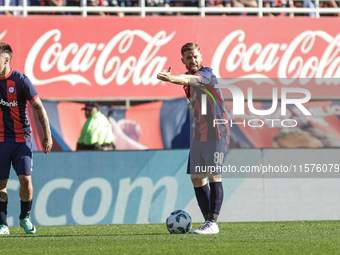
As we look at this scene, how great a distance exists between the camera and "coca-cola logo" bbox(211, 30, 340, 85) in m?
13.5

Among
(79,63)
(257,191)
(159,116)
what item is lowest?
(257,191)

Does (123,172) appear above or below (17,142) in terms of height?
below

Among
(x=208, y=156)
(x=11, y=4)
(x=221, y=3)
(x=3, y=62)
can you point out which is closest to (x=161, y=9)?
(x=221, y=3)

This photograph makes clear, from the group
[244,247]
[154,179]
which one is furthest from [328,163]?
[244,247]

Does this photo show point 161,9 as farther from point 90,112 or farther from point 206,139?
point 206,139

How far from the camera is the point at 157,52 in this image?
13.3m

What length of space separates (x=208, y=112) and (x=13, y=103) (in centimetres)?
201

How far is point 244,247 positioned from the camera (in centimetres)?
471

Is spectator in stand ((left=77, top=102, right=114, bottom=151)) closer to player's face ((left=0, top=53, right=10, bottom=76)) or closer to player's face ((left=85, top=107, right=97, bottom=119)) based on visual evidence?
player's face ((left=85, top=107, right=97, bottom=119))

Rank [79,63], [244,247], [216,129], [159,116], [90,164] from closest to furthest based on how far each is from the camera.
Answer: [244,247]
[216,129]
[90,164]
[159,116]
[79,63]

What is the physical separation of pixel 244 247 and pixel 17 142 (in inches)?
103

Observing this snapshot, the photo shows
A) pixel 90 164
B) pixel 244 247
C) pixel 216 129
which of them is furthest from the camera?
pixel 90 164

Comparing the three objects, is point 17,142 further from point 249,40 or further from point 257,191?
point 249,40

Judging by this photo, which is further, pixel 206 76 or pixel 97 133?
pixel 97 133
